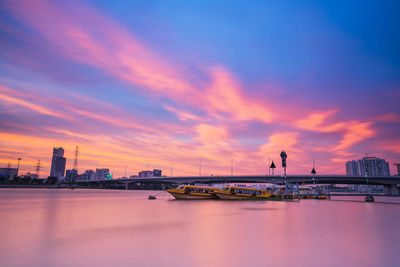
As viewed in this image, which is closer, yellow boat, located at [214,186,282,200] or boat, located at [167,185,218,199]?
boat, located at [167,185,218,199]

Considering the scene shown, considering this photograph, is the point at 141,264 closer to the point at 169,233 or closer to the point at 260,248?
the point at 260,248

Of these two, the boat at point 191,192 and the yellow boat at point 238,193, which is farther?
the yellow boat at point 238,193

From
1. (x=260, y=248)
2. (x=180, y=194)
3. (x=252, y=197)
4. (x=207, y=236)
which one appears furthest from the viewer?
(x=252, y=197)

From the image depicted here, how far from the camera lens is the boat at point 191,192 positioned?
69.6m

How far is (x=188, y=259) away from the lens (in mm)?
11547

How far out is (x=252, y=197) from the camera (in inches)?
2985

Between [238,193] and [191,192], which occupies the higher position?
[191,192]

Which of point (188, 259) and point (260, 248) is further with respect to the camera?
point (260, 248)

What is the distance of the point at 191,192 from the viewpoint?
70.7m

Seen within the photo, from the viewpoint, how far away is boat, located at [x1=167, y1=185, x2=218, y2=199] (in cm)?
6964

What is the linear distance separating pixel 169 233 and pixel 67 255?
25.2ft

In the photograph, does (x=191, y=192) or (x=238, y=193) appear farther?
(x=238, y=193)

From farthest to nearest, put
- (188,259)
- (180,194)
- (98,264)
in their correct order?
(180,194), (188,259), (98,264)

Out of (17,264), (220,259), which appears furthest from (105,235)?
(220,259)
